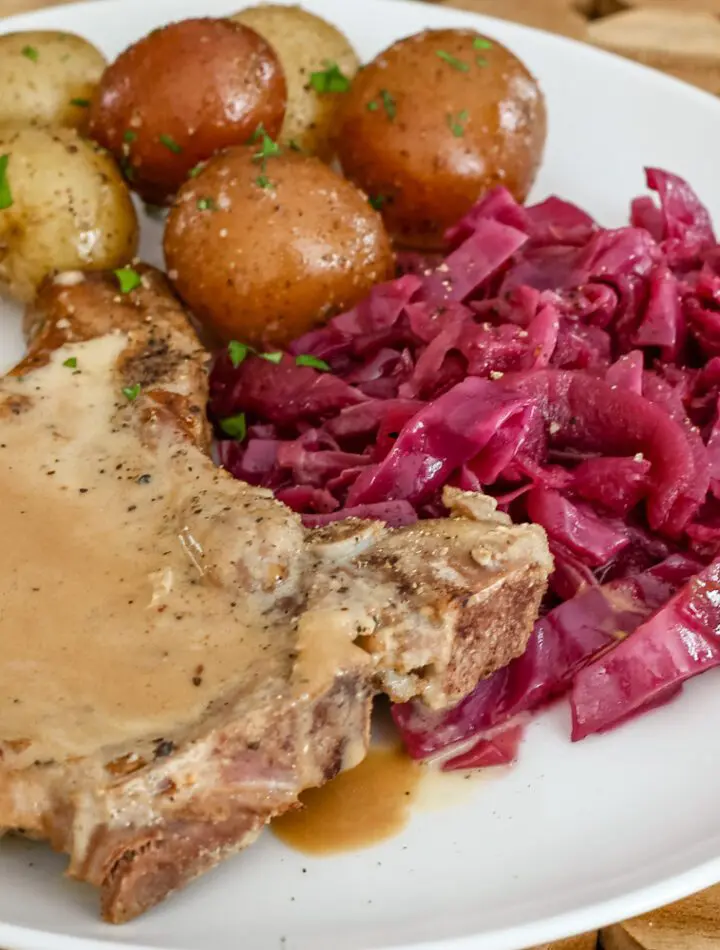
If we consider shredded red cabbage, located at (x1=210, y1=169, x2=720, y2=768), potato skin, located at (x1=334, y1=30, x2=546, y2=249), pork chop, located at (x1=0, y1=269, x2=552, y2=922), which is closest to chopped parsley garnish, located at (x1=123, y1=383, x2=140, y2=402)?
pork chop, located at (x1=0, y1=269, x2=552, y2=922)

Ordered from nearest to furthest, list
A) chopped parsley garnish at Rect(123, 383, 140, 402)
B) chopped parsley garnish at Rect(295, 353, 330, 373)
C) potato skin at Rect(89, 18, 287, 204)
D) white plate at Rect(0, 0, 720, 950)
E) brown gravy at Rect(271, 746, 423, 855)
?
white plate at Rect(0, 0, 720, 950), brown gravy at Rect(271, 746, 423, 855), chopped parsley garnish at Rect(123, 383, 140, 402), chopped parsley garnish at Rect(295, 353, 330, 373), potato skin at Rect(89, 18, 287, 204)

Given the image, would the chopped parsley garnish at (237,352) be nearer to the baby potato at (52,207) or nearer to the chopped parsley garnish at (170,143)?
the baby potato at (52,207)

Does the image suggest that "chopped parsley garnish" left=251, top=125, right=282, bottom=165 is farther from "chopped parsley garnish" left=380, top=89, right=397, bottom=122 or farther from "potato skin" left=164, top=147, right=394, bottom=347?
"chopped parsley garnish" left=380, top=89, right=397, bottom=122

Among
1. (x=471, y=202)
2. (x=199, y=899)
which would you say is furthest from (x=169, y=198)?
(x=199, y=899)

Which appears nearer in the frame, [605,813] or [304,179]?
[605,813]

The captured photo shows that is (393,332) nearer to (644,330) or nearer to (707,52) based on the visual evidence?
(644,330)

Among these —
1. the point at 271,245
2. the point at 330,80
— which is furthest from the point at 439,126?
the point at 271,245
